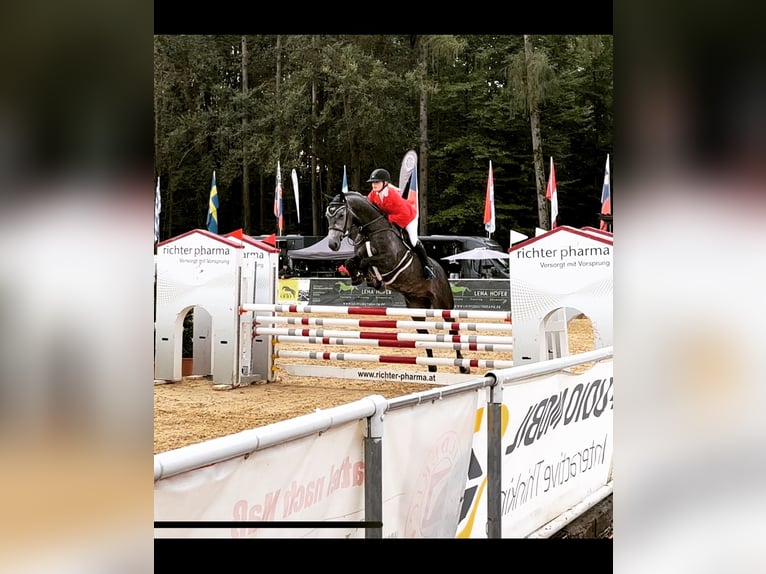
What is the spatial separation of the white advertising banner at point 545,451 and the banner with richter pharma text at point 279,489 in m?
0.72

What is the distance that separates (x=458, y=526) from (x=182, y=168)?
905 inches

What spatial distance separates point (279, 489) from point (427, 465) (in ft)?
2.24

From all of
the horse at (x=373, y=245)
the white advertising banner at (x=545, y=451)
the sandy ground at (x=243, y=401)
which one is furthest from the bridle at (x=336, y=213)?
the white advertising banner at (x=545, y=451)

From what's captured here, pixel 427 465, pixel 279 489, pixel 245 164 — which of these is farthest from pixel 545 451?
pixel 245 164

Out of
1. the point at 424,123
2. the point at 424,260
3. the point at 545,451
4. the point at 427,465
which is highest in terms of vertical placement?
the point at 424,123

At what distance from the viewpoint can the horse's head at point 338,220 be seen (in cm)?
734

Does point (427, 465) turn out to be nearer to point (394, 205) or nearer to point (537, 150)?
point (394, 205)

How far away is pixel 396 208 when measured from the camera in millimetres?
7738

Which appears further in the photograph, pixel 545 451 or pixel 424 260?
pixel 424 260

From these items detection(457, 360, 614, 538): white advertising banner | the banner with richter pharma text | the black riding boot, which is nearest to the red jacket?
the black riding boot

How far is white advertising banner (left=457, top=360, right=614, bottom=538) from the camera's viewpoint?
273 cm

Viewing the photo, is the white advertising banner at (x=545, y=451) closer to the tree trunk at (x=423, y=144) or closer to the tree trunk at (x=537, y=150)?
the tree trunk at (x=537, y=150)

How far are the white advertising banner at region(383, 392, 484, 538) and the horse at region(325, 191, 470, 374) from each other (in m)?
4.85
